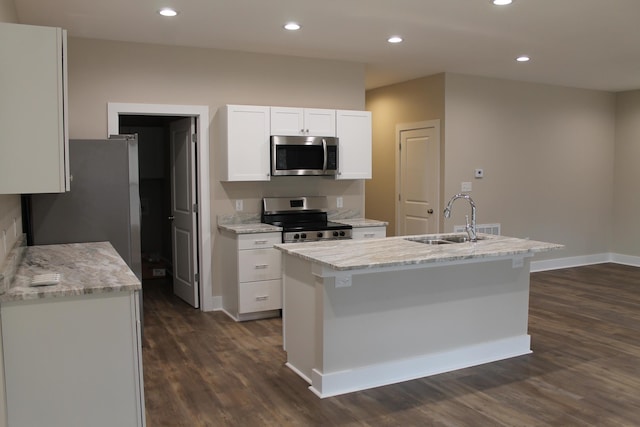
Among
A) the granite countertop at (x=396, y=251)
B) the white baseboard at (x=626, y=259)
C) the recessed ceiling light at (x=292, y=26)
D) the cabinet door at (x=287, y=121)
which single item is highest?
the recessed ceiling light at (x=292, y=26)

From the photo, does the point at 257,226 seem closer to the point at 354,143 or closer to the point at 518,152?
the point at 354,143

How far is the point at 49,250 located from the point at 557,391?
3.38 m

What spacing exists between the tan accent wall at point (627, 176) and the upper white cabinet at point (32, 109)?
8.04 metres

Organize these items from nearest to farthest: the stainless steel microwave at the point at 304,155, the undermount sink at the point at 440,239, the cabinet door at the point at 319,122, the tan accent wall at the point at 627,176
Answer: the undermount sink at the point at 440,239 → the stainless steel microwave at the point at 304,155 → the cabinet door at the point at 319,122 → the tan accent wall at the point at 627,176

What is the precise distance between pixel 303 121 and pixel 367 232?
4.20 feet

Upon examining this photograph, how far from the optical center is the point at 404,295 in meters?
3.60

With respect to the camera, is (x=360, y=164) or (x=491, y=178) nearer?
(x=360, y=164)

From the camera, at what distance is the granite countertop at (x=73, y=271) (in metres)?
2.29

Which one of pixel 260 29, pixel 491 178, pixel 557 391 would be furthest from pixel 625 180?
pixel 260 29

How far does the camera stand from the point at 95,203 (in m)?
4.04

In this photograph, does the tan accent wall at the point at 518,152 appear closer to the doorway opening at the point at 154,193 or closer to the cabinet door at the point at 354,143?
the cabinet door at the point at 354,143

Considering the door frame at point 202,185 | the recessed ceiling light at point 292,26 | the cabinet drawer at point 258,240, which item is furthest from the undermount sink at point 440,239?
the door frame at point 202,185

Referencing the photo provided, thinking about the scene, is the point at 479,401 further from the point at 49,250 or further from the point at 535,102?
the point at 535,102

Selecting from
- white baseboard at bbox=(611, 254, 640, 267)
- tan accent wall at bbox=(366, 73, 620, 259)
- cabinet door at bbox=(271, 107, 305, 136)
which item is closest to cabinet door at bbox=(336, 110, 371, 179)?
cabinet door at bbox=(271, 107, 305, 136)
